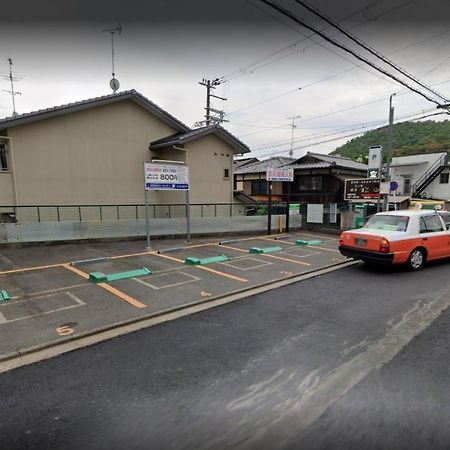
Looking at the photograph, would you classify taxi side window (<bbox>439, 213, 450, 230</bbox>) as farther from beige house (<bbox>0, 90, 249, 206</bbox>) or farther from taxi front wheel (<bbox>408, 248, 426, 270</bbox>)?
beige house (<bbox>0, 90, 249, 206</bbox>)

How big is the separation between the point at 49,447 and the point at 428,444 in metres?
2.83

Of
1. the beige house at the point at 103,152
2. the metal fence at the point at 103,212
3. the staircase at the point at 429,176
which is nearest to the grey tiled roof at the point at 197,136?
the beige house at the point at 103,152

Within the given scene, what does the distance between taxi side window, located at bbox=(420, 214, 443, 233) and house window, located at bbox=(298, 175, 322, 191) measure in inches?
627

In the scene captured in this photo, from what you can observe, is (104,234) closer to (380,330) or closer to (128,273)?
(128,273)

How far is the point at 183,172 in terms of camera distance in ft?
35.8

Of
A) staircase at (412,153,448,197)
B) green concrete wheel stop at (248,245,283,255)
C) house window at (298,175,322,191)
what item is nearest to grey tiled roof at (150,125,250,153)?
green concrete wheel stop at (248,245,283,255)

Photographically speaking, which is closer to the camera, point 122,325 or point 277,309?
point 122,325

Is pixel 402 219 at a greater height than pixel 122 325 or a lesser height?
greater

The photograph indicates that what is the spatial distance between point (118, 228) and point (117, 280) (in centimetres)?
570

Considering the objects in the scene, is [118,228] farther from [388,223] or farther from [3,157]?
[388,223]

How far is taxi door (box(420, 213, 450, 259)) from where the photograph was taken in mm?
7627

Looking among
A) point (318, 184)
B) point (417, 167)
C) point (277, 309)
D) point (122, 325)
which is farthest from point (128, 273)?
point (417, 167)

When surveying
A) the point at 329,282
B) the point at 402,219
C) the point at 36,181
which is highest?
the point at 36,181

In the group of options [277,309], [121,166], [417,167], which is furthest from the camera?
[417,167]
